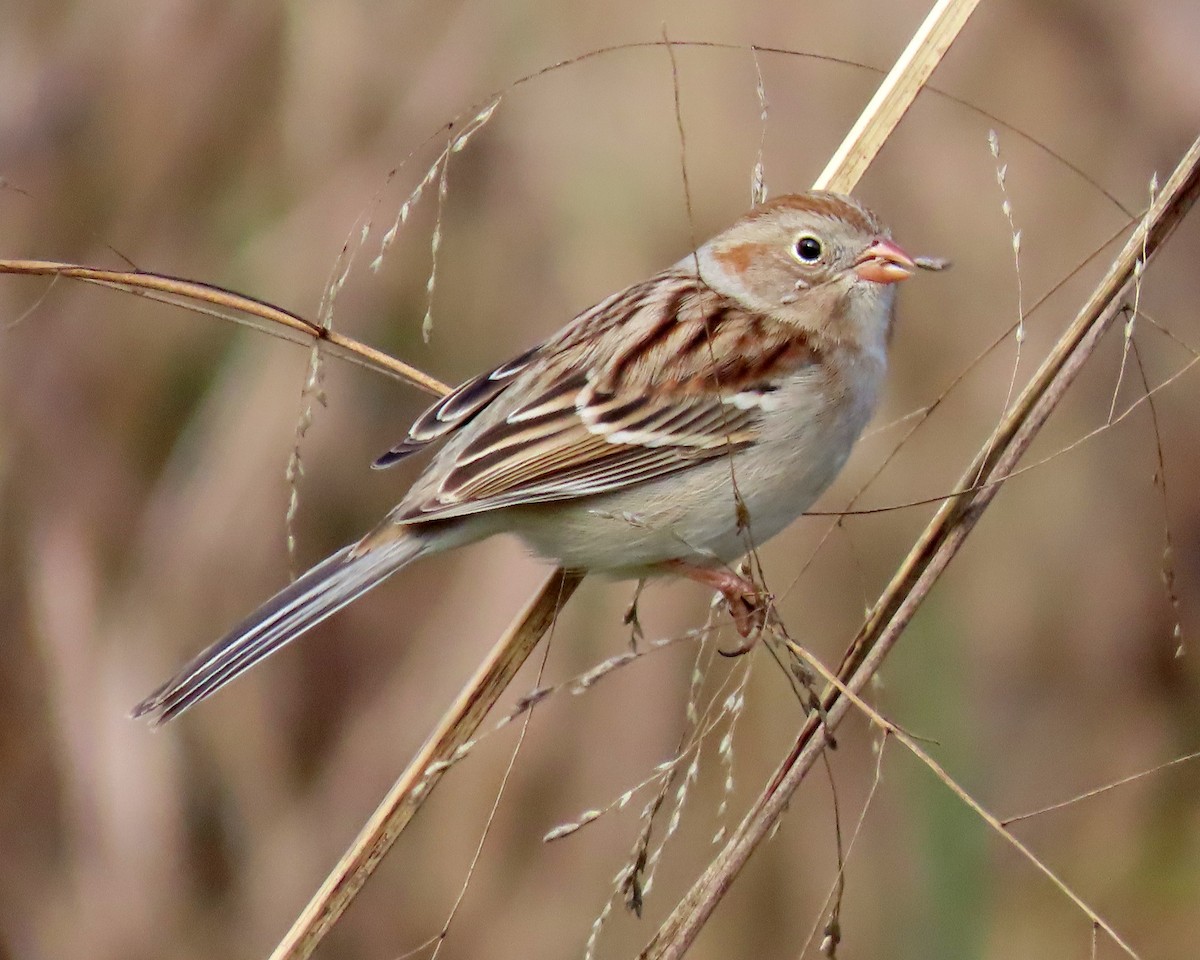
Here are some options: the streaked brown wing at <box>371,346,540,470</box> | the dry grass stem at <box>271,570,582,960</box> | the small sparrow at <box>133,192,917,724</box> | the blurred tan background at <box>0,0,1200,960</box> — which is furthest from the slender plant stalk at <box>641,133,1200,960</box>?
the blurred tan background at <box>0,0,1200,960</box>

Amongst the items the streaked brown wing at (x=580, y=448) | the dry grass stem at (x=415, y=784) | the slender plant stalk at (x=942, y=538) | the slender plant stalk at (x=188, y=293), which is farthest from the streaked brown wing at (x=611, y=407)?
the slender plant stalk at (x=942, y=538)

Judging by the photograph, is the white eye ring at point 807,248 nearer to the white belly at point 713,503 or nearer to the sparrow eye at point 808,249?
the sparrow eye at point 808,249

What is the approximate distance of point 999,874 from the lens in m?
3.07

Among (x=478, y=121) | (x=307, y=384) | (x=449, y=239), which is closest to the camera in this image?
(x=478, y=121)

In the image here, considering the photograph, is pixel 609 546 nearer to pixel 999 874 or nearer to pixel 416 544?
pixel 416 544

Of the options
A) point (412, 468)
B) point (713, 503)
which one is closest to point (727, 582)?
point (713, 503)

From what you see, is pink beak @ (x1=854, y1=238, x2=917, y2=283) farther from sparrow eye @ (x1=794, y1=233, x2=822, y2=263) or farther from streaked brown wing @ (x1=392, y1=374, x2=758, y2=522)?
streaked brown wing @ (x1=392, y1=374, x2=758, y2=522)

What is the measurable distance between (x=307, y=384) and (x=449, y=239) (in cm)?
127

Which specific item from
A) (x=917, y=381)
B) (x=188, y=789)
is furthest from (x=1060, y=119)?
(x=188, y=789)

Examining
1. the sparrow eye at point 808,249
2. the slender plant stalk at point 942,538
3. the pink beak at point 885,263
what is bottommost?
the slender plant stalk at point 942,538

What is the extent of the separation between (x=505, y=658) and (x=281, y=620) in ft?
1.08

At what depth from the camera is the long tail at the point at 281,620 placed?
1.89 m

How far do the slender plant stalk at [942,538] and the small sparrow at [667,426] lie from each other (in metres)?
0.40

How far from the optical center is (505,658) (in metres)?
1.83
